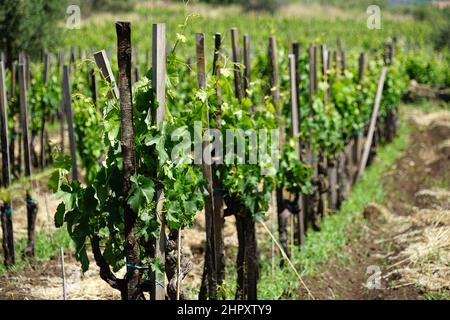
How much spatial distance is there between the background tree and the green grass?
700cm

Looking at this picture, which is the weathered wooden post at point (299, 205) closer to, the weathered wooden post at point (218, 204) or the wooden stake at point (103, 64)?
the weathered wooden post at point (218, 204)

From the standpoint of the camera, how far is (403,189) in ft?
32.9

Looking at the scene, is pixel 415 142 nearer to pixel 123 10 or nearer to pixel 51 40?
pixel 51 40

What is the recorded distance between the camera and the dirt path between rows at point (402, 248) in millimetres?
5973

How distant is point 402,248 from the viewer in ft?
23.0

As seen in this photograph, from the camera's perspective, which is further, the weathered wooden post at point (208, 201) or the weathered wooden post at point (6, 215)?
the weathered wooden post at point (6, 215)

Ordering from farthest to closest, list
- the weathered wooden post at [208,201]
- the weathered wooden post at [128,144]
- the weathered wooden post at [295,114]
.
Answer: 1. the weathered wooden post at [295,114]
2. the weathered wooden post at [208,201]
3. the weathered wooden post at [128,144]

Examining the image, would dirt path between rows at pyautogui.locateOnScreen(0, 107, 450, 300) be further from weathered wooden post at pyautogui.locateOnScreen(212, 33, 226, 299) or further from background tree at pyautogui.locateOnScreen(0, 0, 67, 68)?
background tree at pyautogui.locateOnScreen(0, 0, 67, 68)

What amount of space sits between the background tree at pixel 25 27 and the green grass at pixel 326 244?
7.00m

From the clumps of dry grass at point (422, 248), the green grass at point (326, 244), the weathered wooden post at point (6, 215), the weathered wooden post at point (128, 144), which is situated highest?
the weathered wooden post at point (128, 144)

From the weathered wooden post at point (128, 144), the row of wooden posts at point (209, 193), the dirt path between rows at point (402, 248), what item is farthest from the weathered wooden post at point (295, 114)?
the weathered wooden post at point (128, 144)

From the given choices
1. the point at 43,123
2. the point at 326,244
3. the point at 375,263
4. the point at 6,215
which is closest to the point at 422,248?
the point at 375,263
